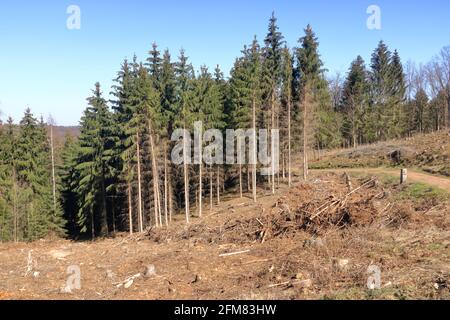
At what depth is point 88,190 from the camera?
37.6 metres

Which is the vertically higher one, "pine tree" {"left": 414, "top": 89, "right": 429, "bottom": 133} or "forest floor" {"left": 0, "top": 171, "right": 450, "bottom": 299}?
"pine tree" {"left": 414, "top": 89, "right": 429, "bottom": 133}

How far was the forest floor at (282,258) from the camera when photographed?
1127 cm

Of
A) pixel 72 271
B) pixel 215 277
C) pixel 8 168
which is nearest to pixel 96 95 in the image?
pixel 8 168

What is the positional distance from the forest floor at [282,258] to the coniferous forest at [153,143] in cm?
1034

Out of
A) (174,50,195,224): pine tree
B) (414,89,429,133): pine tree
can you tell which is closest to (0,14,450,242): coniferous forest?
(174,50,195,224): pine tree

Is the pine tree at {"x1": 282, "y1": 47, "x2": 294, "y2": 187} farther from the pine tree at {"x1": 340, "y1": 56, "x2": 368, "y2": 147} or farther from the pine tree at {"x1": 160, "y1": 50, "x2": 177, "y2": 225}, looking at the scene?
the pine tree at {"x1": 340, "y1": 56, "x2": 368, "y2": 147}

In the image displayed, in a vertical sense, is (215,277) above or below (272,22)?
below

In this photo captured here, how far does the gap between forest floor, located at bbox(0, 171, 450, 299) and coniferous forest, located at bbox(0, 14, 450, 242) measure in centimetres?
1034

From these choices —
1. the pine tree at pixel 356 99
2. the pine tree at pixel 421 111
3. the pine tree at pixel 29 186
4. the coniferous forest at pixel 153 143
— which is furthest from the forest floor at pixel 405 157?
the pine tree at pixel 29 186

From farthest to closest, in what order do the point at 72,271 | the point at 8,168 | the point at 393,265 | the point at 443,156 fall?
the point at 8,168 → the point at 443,156 → the point at 72,271 → the point at 393,265

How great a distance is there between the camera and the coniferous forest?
32.1 metres

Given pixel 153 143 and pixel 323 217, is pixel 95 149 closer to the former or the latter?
pixel 153 143
